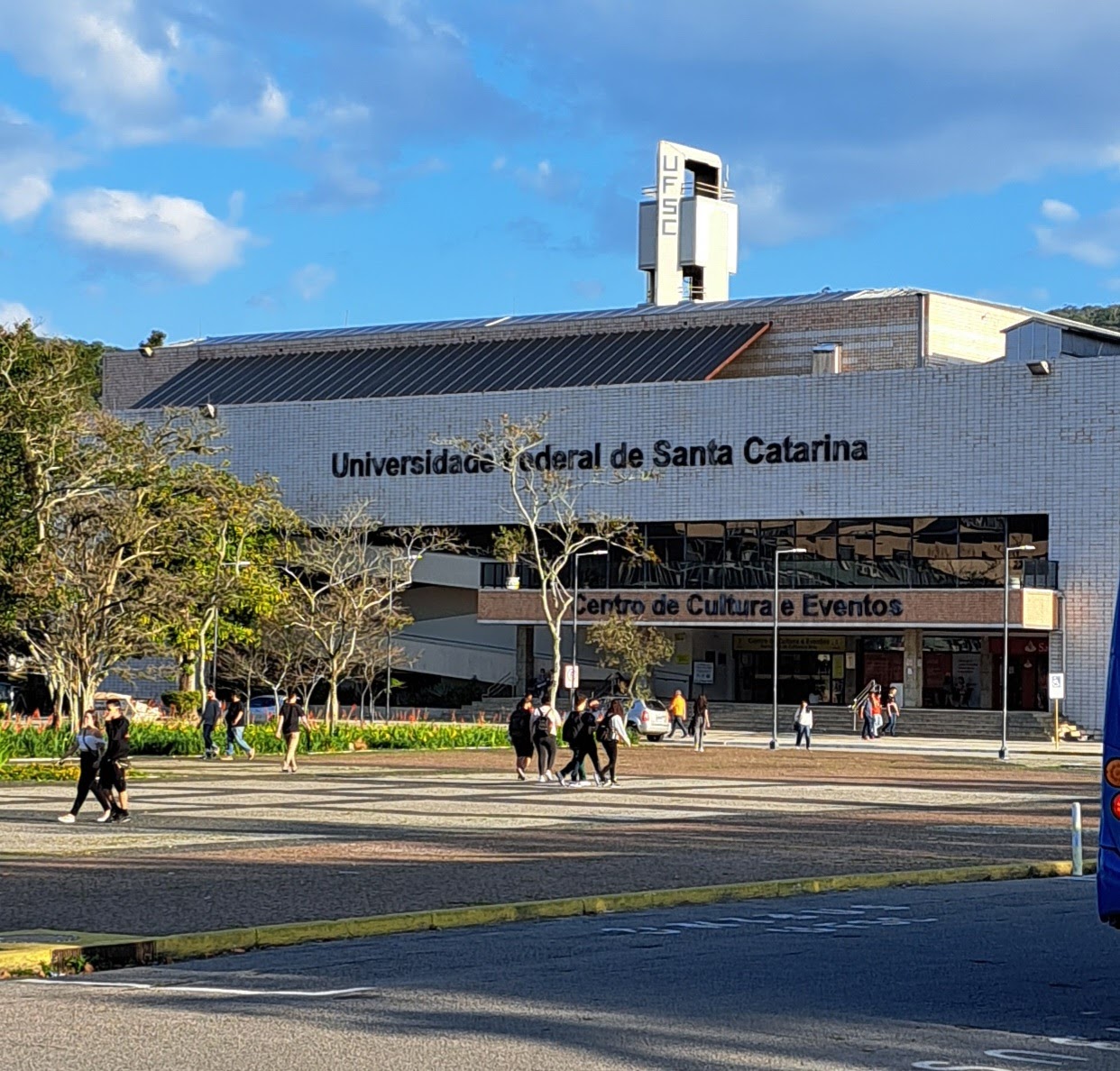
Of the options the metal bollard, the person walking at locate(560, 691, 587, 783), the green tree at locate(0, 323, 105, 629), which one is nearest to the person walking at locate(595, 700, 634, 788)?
the person walking at locate(560, 691, 587, 783)

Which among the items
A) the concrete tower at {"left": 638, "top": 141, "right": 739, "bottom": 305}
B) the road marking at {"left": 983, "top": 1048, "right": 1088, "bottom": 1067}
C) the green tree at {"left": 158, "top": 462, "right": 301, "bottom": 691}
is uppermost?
the concrete tower at {"left": 638, "top": 141, "right": 739, "bottom": 305}

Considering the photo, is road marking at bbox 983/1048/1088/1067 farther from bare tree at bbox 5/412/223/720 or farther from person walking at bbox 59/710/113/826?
bare tree at bbox 5/412/223/720

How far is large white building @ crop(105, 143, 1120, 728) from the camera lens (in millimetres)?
73438

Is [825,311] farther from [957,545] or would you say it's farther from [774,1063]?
[774,1063]

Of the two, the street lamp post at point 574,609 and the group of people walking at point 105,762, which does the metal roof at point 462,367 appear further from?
the group of people walking at point 105,762

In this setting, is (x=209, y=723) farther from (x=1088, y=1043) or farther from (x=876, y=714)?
(x=1088, y=1043)

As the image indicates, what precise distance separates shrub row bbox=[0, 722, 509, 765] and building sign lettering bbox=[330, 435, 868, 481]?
21.8m

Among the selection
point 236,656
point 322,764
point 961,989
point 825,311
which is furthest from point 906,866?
point 825,311

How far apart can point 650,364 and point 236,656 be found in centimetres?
2467

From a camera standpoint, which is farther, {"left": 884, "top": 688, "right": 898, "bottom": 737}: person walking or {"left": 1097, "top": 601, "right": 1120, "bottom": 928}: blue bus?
{"left": 884, "top": 688, "right": 898, "bottom": 737}: person walking

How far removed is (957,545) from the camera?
75.7 m

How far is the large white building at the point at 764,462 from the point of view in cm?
7344

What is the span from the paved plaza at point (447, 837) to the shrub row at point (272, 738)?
2.66 metres

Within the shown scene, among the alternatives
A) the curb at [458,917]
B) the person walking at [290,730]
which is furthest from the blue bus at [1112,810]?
the person walking at [290,730]
